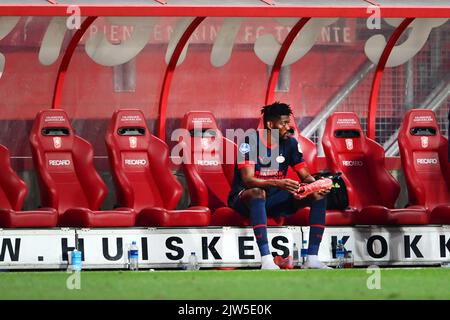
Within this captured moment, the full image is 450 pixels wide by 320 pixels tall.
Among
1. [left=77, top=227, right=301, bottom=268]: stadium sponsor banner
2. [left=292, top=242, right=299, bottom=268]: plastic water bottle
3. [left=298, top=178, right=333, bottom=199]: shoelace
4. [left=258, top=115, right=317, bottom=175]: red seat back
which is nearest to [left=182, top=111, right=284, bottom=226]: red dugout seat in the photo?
[left=258, top=115, right=317, bottom=175]: red seat back

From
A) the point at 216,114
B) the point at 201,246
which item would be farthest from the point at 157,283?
the point at 216,114

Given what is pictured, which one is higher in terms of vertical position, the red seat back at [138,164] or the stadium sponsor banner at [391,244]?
the red seat back at [138,164]

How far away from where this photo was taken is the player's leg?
13.0 m

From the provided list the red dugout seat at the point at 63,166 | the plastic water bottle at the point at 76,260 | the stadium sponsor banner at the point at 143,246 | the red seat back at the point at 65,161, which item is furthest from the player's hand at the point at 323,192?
the red seat back at the point at 65,161

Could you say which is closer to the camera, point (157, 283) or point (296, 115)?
point (157, 283)

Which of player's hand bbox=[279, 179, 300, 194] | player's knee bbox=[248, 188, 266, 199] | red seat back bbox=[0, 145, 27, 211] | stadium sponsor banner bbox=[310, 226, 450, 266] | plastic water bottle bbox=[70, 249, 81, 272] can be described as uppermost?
red seat back bbox=[0, 145, 27, 211]

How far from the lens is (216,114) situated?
15.4 m

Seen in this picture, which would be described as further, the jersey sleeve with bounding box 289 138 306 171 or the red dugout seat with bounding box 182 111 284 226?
the red dugout seat with bounding box 182 111 284 226

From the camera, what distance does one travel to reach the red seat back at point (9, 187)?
1410 centimetres

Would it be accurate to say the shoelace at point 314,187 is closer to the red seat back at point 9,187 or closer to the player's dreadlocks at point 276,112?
the player's dreadlocks at point 276,112

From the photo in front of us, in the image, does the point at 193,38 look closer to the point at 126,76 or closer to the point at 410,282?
the point at 126,76

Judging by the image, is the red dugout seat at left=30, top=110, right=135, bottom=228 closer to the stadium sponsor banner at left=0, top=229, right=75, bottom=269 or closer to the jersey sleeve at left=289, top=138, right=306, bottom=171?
the stadium sponsor banner at left=0, top=229, right=75, bottom=269

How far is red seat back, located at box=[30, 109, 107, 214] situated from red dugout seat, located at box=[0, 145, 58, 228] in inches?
10.0

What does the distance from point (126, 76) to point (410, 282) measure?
451 centimetres
